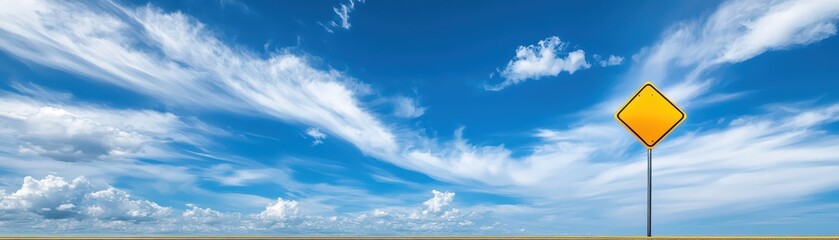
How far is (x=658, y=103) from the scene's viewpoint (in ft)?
37.4

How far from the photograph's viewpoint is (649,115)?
1141cm

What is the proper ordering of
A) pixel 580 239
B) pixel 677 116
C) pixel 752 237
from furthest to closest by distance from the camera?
pixel 677 116
pixel 580 239
pixel 752 237

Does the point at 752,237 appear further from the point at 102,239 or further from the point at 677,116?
the point at 102,239

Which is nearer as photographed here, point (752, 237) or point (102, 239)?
point (752, 237)

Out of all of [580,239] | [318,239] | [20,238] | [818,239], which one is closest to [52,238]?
[20,238]

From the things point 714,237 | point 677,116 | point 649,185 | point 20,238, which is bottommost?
point 20,238

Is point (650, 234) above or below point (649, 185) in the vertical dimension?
below

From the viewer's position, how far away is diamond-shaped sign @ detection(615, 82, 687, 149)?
11.3 m

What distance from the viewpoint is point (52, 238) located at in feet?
33.7

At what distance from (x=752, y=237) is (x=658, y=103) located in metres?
3.11

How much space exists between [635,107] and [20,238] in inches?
493

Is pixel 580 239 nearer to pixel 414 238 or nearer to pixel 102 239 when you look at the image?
pixel 414 238

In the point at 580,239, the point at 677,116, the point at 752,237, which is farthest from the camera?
the point at 677,116

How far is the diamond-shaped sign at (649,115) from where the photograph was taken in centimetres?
1128
